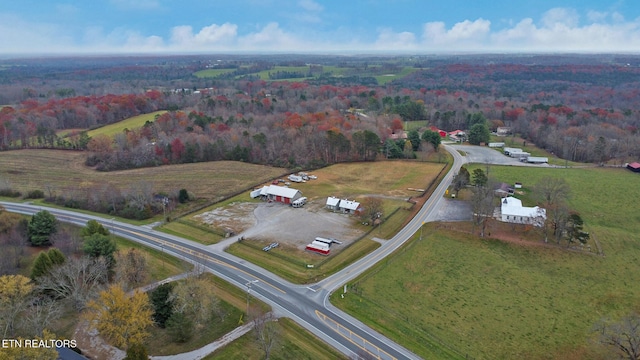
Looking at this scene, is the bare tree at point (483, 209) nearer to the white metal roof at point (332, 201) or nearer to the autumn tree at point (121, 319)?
the white metal roof at point (332, 201)

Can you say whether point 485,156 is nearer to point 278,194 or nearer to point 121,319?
point 278,194

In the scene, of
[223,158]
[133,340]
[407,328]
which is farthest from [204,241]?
[223,158]

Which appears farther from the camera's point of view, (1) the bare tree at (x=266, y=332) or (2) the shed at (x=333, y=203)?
(2) the shed at (x=333, y=203)

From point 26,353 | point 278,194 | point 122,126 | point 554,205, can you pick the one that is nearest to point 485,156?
point 554,205

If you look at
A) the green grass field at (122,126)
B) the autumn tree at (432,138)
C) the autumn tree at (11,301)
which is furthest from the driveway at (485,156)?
the green grass field at (122,126)

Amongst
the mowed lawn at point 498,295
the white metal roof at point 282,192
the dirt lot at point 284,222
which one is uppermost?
the white metal roof at point 282,192

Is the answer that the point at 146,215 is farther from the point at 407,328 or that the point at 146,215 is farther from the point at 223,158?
the point at 407,328

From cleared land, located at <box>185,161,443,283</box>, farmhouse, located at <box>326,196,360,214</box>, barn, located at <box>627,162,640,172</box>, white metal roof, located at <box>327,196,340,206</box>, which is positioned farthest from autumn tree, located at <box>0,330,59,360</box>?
barn, located at <box>627,162,640,172</box>

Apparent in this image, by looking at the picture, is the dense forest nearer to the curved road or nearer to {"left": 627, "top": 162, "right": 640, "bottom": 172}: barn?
{"left": 627, "top": 162, "right": 640, "bottom": 172}: barn
